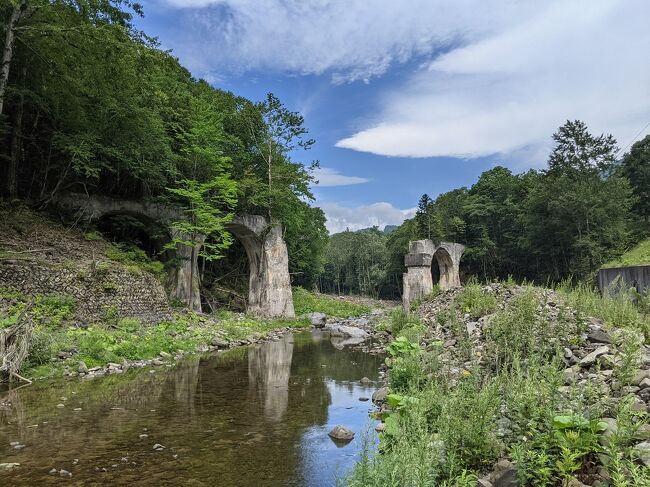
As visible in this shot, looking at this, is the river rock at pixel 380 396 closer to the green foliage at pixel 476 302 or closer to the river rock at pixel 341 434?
the river rock at pixel 341 434

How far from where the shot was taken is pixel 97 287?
1456 cm

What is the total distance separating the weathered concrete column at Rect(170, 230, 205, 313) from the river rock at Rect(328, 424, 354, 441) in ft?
56.8

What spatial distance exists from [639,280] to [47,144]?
23235mm

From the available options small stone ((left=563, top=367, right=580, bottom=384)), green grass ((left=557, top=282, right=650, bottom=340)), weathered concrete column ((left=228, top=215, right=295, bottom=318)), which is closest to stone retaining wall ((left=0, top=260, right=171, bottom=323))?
weathered concrete column ((left=228, top=215, right=295, bottom=318))

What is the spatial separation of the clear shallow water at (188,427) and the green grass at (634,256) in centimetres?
2340

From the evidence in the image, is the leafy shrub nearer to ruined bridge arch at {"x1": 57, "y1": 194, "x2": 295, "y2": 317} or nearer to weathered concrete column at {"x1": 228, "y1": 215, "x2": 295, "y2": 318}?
ruined bridge arch at {"x1": 57, "y1": 194, "x2": 295, "y2": 317}

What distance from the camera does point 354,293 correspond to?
82.1 metres

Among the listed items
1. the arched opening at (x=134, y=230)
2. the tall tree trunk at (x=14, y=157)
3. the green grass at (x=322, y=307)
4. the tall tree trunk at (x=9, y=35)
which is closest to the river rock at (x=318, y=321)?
the green grass at (x=322, y=307)

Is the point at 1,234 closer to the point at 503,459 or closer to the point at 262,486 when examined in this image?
the point at 262,486

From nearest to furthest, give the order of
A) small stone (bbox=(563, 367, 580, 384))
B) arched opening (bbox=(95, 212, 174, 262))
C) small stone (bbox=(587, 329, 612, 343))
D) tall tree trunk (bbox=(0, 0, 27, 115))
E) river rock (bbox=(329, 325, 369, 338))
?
small stone (bbox=(563, 367, 580, 384)) → small stone (bbox=(587, 329, 612, 343)) → tall tree trunk (bbox=(0, 0, 27, 115)) → river rock (bbox=(329, 325, 369, 338)) → arched opening (bbox=(95, 212, 174, 262))

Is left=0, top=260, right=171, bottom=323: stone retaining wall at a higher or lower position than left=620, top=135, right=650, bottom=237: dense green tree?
lower

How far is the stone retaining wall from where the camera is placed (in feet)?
42.3

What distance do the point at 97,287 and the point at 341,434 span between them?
38.4 ft

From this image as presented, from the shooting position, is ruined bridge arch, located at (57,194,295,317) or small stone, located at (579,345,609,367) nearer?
small stone, located at (579,345,609,367)
